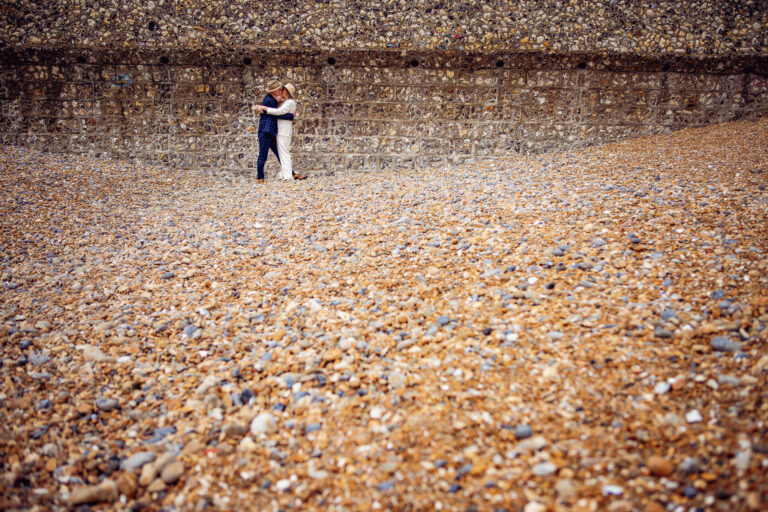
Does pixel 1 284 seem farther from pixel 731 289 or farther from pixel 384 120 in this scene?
pixel 384 120

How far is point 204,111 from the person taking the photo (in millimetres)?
9422

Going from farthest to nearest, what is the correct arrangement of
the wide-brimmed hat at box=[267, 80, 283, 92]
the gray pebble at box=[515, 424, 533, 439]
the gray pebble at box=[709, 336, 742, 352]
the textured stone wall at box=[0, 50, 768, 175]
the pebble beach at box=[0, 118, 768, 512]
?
the textured stone wall at box=[0, 50, 768, 175]
the wide-brimmed hat at box=[267, 80, 283, 92]
the gray pebble at box=[709, 336, 742, 352]
the gray pebble at box=[515, 424, 533, 439]
the pebble beach at box=[0, 118, 768, 512]

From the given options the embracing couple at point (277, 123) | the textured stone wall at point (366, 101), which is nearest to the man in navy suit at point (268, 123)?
the embracing couple at point (277, 123)

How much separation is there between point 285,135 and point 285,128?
0.14 m

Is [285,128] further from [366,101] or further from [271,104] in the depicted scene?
[366,101]

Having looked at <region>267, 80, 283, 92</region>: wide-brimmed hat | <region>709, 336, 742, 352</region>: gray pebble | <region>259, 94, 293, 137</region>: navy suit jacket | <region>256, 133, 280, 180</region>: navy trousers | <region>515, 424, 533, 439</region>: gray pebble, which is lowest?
<region>515, 424, 533, 439</region>: gray pebble

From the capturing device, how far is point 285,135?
8562 mm

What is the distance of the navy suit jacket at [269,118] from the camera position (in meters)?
8.25

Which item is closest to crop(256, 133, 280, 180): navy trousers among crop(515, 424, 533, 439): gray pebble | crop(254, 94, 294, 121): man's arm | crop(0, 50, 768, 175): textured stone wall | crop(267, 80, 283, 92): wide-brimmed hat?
crop(254, 94, 294, 121): man's arm

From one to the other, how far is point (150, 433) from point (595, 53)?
34.8 ft

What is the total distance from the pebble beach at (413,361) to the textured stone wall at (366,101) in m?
4.82

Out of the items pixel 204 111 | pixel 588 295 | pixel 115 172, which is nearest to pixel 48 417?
pixel 588 295

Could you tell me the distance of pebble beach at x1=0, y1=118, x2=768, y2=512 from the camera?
1745 millimetres

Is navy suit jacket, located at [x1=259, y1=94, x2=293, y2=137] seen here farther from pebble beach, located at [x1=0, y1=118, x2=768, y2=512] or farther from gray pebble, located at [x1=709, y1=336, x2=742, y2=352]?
gray pebble, located at [x1=709, y1=336, x2=742, y2=352]
